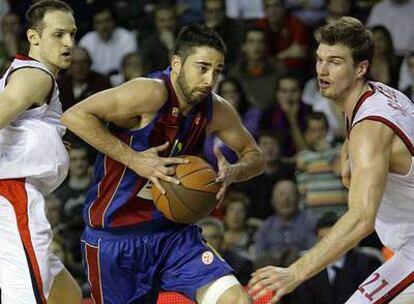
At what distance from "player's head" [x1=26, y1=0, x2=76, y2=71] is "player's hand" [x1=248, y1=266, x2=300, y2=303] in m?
1.95

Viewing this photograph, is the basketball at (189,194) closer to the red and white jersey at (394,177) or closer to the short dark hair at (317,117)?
the red and white jersey at (394,177)

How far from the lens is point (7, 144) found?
19.4 ft

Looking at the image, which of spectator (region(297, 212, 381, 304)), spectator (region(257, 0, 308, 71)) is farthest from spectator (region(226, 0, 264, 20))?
spectator (region(297, 212, 381, 304))

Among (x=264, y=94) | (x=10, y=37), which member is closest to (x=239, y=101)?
(x=264, y=94)

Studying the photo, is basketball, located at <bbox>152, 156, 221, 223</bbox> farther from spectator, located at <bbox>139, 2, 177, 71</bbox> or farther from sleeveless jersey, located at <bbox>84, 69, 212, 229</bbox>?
spectator, located at <bbox>139, 2, 177, 71</bbox>

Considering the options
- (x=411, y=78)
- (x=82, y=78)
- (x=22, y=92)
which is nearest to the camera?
(x=22, y=92)

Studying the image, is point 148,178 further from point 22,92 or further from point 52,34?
point 52,34

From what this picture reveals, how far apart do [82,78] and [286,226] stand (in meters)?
2.49

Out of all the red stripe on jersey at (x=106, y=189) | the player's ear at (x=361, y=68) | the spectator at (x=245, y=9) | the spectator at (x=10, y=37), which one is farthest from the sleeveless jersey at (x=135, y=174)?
the spectator at (x=10, y=37)

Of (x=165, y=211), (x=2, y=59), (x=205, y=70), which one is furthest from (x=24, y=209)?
(x=2, y=59)

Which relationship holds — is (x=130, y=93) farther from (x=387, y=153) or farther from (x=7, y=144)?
(x=387, y=153)

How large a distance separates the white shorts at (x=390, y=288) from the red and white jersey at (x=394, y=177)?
0.53 ft

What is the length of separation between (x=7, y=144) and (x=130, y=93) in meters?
0.71

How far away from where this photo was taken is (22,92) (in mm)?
5699
